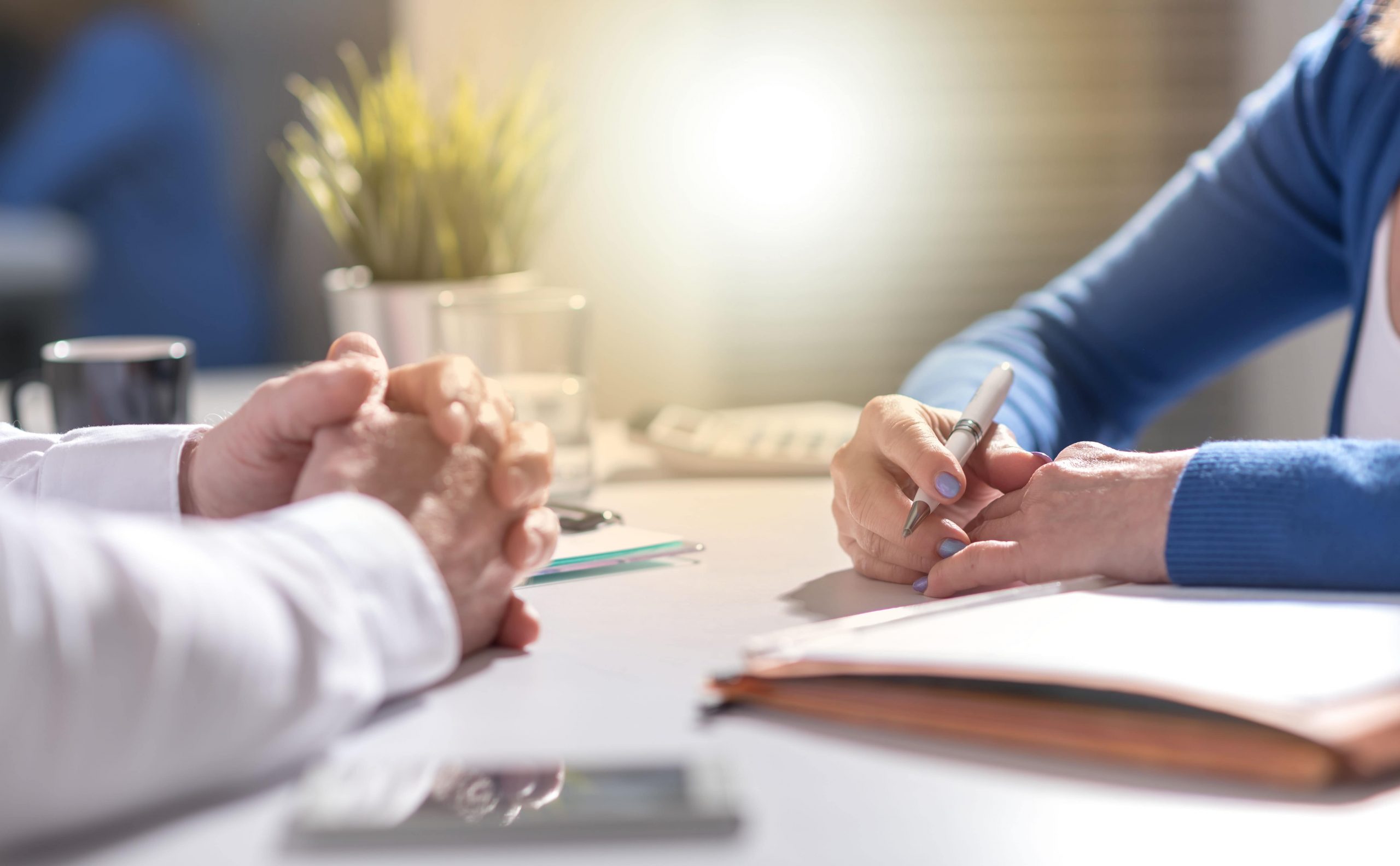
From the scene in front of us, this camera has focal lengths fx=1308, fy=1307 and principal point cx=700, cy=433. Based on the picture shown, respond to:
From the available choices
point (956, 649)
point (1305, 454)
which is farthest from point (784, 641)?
point (1305, 454)

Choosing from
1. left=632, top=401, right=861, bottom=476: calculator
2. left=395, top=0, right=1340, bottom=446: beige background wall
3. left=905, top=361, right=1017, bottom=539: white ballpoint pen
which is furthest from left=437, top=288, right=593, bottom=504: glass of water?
left=395, top=0, right=1340, bottom=446: beige background wall

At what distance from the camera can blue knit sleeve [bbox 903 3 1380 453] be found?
1.09 metres

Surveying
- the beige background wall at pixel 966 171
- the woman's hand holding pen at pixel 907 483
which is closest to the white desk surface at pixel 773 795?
the woman's hand holding pen at pixel 907 483

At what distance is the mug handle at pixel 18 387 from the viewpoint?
3.38ft

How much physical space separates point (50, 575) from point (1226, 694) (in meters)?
0.34

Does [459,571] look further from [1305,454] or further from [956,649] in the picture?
[1305,454]

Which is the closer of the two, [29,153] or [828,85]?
[828,85]

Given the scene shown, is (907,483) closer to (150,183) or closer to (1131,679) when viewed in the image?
(1131,679)

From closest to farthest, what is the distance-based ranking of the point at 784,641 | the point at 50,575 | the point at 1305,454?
the point at 50,575, the point at 784,641, the point at 1305,454

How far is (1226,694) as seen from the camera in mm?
389

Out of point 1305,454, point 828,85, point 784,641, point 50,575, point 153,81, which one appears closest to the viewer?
point 50,575

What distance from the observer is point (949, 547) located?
65cm

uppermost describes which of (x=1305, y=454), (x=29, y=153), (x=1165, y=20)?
(x=1165, y=20)

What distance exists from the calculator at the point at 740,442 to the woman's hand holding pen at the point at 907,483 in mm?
338
